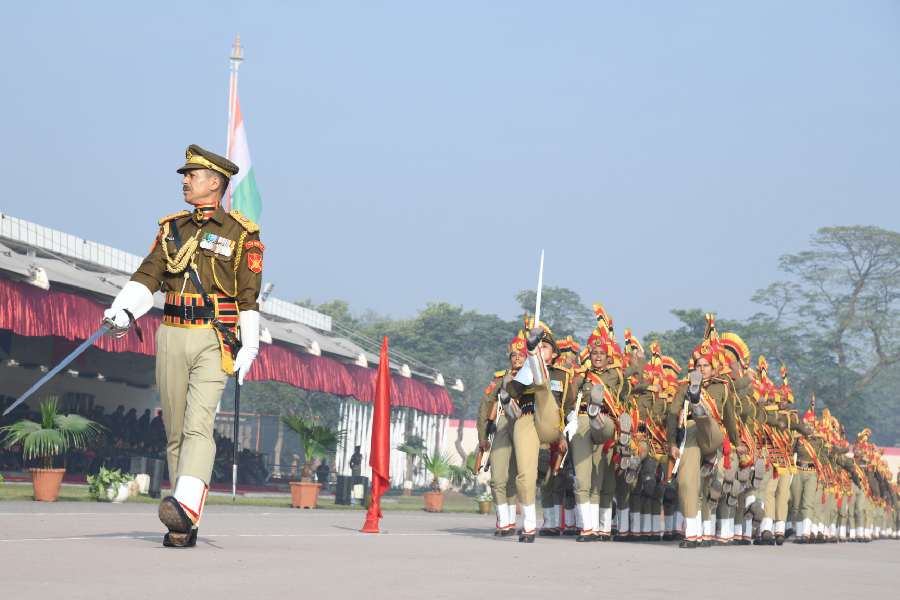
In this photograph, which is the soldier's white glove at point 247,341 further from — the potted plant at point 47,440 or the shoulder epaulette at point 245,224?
the potted plant at point 47,440

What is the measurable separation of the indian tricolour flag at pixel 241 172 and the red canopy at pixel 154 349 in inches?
125

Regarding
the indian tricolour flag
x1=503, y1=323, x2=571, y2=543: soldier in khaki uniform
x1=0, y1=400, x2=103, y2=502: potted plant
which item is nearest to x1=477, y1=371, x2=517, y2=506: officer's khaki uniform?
x1=503, y1=323, x2=571, y2=543: soldier in khaki uniform

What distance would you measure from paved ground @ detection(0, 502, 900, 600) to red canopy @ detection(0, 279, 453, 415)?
11262 mm

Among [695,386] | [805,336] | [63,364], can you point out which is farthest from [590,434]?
[805,336]

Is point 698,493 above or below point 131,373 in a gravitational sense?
below

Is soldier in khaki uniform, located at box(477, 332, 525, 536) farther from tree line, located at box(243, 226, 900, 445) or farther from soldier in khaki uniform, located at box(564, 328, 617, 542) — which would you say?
tree line, located at box(243, 226, 900, 445)

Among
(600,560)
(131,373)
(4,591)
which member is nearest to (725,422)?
(600,560)

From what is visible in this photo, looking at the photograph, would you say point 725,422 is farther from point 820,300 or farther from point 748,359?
point 820,300

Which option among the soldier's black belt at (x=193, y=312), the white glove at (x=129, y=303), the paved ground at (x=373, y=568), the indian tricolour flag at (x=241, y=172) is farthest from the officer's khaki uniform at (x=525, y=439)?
the indian tricolour flag at (x=241, y=172)

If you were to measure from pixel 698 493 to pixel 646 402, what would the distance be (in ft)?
5.64

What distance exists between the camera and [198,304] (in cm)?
986

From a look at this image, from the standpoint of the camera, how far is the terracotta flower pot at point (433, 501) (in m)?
30.9

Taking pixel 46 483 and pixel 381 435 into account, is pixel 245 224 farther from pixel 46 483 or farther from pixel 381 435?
pixel 46 483

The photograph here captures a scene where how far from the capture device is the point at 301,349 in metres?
35.0
